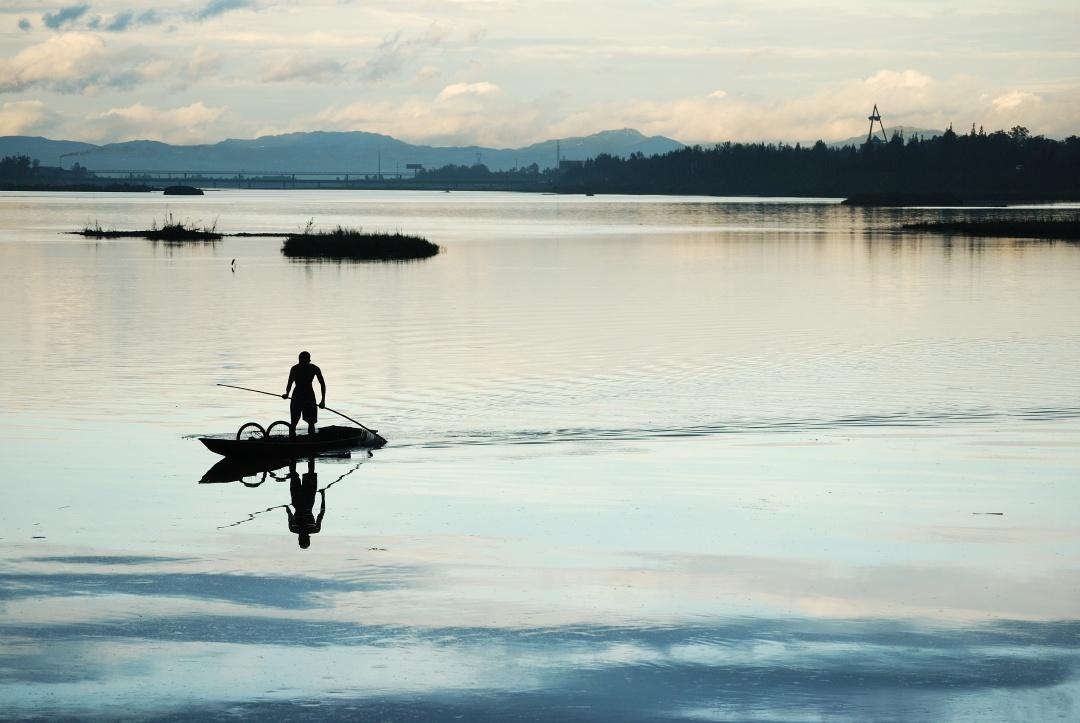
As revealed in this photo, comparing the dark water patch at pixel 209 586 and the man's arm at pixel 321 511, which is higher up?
the dark water patch at pixel 209 586

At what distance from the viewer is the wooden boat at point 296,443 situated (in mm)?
27641

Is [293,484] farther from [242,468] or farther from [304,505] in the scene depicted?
[304,505]

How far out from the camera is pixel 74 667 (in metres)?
14.9

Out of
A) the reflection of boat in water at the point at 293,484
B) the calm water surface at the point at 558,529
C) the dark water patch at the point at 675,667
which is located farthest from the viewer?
the reflection of boat in water at the point at 293,484

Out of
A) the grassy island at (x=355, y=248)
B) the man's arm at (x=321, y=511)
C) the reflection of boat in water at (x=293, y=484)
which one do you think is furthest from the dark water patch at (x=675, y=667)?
the grassy island at (x=355, y=248)

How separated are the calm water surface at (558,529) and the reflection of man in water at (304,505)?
246mm

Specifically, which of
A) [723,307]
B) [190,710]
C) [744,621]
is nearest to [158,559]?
[190,710]

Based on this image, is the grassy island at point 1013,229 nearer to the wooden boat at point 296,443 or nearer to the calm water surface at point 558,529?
the calm water surface at point 558,529

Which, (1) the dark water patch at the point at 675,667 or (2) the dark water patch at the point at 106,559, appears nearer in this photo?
(1) the dark water patch at the point at 675,667

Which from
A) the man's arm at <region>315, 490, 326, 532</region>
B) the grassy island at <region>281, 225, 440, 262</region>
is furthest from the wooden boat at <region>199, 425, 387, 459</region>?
the grassy island at <region>281, 225, 440, 262</region>

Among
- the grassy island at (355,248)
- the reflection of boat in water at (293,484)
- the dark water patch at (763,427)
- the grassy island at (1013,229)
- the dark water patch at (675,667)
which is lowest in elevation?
the dark water patch at (763,427)

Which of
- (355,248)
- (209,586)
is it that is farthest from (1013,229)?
(209,586)

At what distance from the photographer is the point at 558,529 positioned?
73.0 ft

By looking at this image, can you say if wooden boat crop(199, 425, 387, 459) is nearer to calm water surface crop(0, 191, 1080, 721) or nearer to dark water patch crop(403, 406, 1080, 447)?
calm water surface crop(0, 191, 1080, 721)
